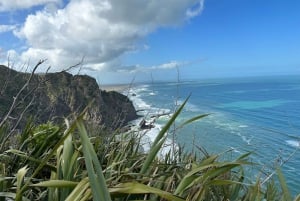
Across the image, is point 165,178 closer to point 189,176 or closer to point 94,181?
point 189,176

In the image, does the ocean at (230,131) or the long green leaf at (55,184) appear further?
the ocean at (230,131)

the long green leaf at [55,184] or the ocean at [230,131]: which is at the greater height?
the long green leaf at [55,184]

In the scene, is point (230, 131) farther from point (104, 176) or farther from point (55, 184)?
point (55, 184)

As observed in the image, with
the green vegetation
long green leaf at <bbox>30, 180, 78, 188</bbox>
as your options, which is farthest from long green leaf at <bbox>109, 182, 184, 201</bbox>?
long green leaf at <bbox>30, 180, 78, 188</bbox>

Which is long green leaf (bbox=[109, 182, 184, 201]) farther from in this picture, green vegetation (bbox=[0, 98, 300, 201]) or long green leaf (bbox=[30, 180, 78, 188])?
long green leaf (bbox=[30, 180, 78, 188])

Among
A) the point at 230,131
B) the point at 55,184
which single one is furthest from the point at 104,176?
the point at 230,131

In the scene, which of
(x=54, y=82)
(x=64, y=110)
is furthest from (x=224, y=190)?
(x=54, y=82)

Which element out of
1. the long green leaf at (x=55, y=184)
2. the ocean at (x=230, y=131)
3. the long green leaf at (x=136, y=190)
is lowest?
the ocean at (x=230, y=131)

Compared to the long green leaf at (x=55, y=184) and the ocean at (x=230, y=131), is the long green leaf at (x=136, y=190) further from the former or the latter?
the ocean at (x=230, y=131)

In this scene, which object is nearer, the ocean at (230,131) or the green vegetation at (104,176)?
the green vegetation at (104,176)

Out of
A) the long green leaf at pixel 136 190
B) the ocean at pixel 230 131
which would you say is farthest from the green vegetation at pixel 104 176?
the ocean at pixel 230 131
